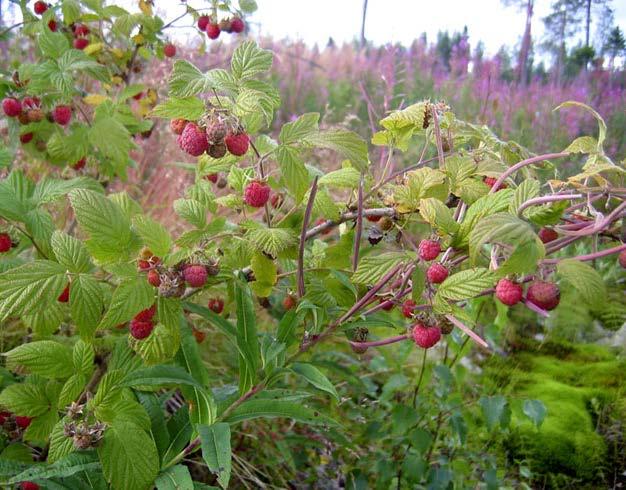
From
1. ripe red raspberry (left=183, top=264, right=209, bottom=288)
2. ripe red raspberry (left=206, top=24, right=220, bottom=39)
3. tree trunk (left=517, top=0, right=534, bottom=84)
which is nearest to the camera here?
ripe red raspberry (left=183, top=264, right=209, bottom=288)

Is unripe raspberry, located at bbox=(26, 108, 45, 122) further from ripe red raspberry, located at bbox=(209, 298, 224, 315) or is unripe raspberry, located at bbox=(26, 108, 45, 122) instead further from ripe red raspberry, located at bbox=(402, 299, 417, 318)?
ripe red raspberry, located at bbox=(402, 299, 417, 318)

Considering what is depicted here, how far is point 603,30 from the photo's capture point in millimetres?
2836

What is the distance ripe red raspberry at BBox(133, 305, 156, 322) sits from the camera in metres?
0.77

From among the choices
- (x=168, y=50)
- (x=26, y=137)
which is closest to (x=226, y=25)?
(x=168, y=50)

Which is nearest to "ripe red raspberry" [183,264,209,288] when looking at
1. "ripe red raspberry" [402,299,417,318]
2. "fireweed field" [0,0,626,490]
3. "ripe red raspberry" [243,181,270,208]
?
"fireweed field" [0,0,626,490]

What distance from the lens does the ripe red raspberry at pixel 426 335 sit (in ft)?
2.30

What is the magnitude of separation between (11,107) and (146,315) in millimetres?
694

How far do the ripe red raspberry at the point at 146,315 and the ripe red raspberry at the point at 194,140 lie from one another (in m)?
0.25

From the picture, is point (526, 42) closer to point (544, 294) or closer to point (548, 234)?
point (548, 234)

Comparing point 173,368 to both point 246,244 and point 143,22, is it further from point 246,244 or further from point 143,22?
point 143,22

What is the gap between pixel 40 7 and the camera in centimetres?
141

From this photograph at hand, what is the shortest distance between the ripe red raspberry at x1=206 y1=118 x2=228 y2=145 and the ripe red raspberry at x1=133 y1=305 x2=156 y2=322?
0.89ft

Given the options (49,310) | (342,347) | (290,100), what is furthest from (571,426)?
(290,100)

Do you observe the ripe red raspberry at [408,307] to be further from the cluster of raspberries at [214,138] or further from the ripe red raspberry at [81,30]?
the ripe red raspberry at [81,30]
